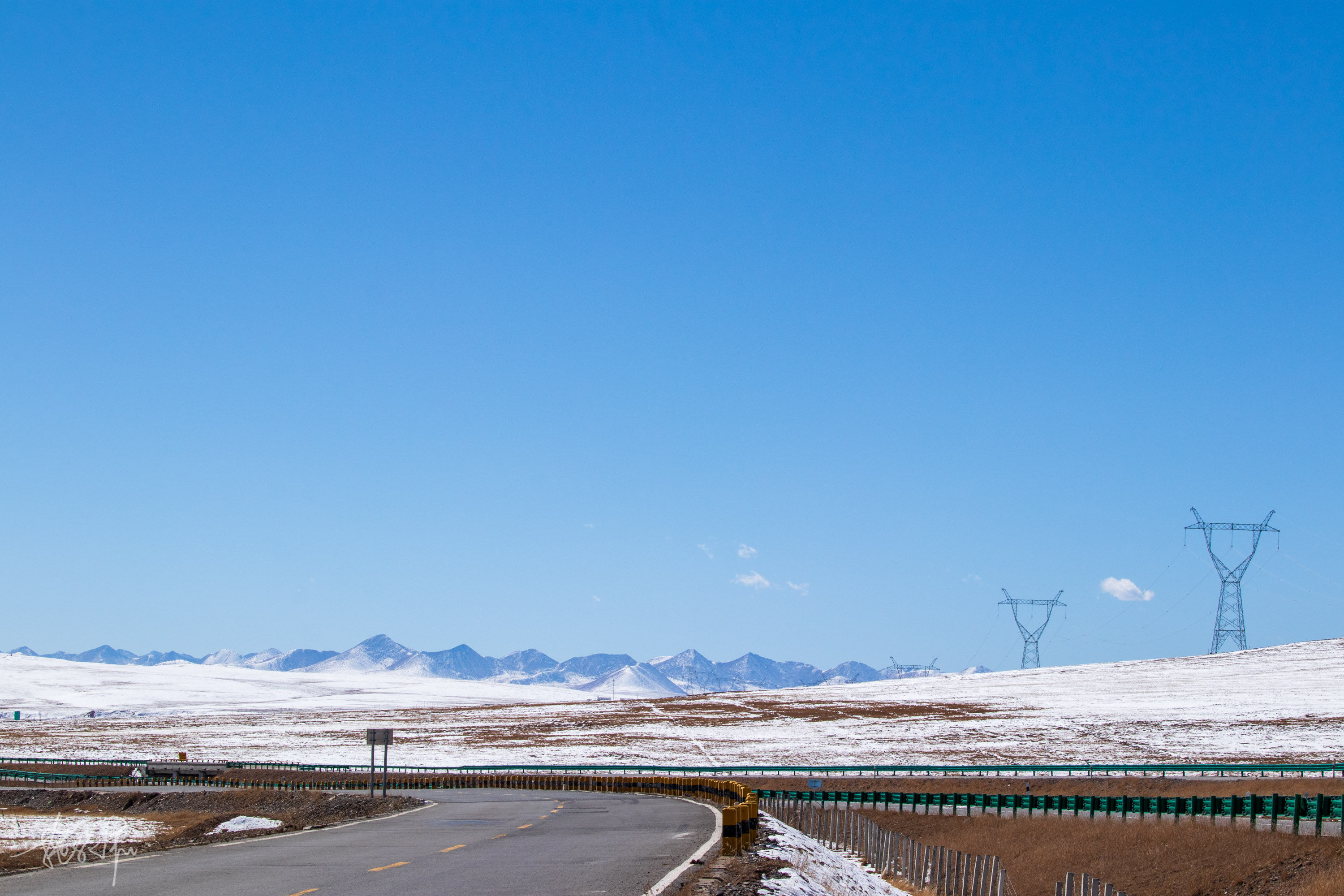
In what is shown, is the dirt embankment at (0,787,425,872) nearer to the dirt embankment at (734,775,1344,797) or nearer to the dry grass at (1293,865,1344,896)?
the dirt embankment at (734,775,1344,797)

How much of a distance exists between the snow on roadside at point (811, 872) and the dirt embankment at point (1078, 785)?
2085 cm

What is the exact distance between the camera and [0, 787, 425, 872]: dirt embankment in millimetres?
35812

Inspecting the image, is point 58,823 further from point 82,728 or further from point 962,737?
point 82,728

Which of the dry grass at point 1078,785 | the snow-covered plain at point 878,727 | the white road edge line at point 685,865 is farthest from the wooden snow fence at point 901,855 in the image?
the snow-covered plain at point 878,727

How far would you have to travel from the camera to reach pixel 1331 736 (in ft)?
272

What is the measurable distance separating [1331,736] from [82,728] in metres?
147

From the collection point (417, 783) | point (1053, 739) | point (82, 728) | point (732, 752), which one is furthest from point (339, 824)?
point (82, 728)

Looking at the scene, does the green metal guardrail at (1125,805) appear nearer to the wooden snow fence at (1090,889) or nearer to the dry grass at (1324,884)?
Answer: the dry grass at (1324,884)

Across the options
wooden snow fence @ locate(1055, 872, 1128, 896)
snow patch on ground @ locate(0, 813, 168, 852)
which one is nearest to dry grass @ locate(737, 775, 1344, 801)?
wooden snow fence @ locate(1055, 872, 1128, 896)

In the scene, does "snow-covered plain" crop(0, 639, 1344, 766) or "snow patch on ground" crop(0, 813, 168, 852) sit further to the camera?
"snow-covered plain" crop(0, 639, 1344, 766)

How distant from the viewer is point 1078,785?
55875 millimetres

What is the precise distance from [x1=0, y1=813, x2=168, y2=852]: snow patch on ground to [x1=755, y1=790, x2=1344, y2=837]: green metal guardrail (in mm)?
19836

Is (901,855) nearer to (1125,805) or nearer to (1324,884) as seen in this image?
(1125,805)

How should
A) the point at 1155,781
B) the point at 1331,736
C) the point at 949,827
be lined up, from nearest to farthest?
the point at 949,827
the point at 1155,781
the point at 1331,736
